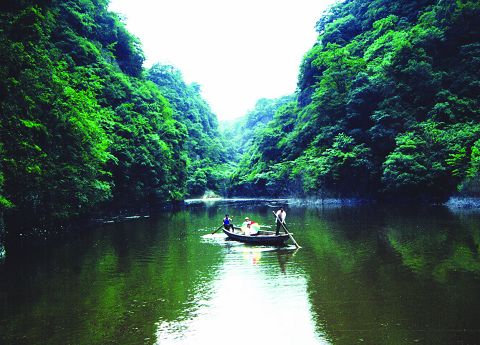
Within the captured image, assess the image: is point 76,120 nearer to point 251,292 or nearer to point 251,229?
point 251,229

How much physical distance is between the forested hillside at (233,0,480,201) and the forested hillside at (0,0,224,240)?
67.6ft

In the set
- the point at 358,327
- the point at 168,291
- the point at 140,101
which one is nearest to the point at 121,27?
the point at 140,101

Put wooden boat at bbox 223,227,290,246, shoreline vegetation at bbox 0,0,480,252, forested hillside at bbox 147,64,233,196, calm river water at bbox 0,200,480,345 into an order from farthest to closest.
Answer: forested hillside at bbox 147,64,233,196 → shoreline vegetation at bbox 0,0,480,252 → wooden boat at bbox 223,227,290,246 → calm river water at bbox 0,200,480,345

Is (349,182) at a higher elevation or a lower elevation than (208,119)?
lower

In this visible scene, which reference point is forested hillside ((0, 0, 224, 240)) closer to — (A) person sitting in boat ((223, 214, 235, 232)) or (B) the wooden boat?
(A) person sitting in boat ((223, 214, 235, 232))

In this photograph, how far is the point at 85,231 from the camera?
2966 centimetres

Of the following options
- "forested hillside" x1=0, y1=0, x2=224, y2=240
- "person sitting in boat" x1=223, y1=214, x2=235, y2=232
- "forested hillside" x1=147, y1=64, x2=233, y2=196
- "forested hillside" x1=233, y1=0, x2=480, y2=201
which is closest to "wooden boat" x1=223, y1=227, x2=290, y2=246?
"person sitting in boat" x1=223, y1=214, x2=235, y2=232

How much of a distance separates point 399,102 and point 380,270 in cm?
3526

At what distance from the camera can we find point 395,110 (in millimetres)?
44562

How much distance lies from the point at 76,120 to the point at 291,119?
51429 millimetres

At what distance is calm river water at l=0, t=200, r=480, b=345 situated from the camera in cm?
880

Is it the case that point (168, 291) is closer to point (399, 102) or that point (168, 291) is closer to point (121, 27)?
point (399, 102)

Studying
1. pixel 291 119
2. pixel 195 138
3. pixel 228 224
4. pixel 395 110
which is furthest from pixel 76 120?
pixel 195 138

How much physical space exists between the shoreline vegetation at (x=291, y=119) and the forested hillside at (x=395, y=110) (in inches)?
5.9
